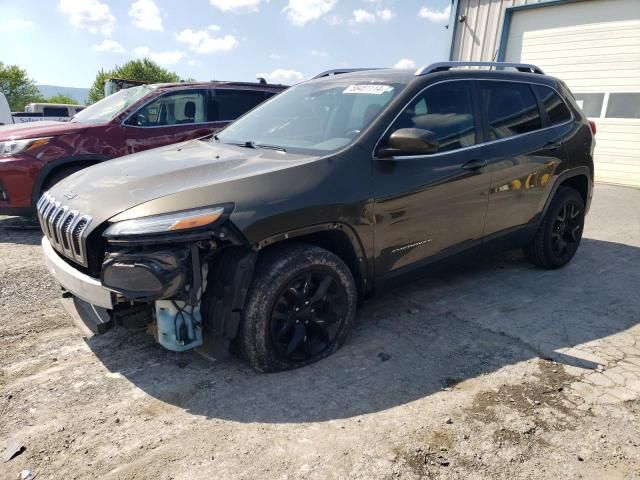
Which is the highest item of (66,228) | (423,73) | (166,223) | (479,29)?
(479,29)

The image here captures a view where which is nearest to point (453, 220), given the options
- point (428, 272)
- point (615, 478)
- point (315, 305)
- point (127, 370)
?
point (428, 272)

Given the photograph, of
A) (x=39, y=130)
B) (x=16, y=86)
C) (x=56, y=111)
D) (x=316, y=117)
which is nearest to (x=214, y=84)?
(x=39, y=130)

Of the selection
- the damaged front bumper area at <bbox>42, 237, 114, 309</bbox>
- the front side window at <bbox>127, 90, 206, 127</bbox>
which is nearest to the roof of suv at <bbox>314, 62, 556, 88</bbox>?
the damaged front bumper area at <bbox>42, 237, 114, 309</bbox>

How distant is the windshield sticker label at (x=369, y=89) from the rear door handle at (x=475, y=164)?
2.61 feet

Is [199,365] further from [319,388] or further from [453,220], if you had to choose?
[453,220]

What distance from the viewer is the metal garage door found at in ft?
32.5

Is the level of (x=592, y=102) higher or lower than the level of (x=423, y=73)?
higher

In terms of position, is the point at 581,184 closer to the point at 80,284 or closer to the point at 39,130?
the point at 80,284

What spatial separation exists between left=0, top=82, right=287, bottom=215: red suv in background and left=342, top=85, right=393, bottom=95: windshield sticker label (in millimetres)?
3663

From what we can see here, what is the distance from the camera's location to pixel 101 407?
2.51 m

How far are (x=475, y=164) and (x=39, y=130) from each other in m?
5.05

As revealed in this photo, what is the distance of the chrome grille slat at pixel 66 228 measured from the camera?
253 cm

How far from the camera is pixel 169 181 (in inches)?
106

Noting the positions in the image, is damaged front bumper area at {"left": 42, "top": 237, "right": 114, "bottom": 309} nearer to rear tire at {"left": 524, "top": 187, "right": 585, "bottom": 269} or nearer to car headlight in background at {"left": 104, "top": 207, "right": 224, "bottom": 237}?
car headlight in background at {"left": 104, "top": 207, "right": 224, "bottom": 237}
